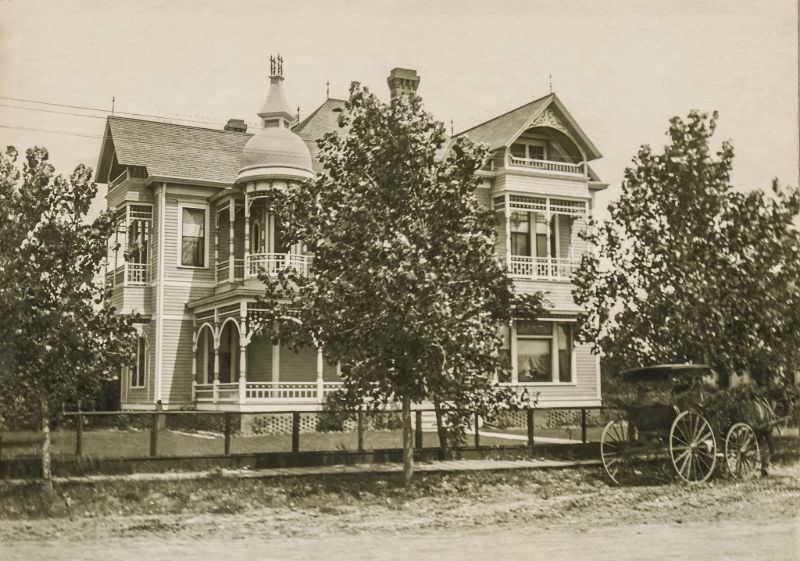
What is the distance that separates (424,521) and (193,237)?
12178mm

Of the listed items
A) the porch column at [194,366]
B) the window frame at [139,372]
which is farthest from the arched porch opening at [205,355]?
the window frame at [139,372]

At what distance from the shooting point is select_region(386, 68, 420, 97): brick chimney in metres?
11.3

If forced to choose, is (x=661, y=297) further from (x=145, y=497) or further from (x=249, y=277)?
(x=249, y=277)

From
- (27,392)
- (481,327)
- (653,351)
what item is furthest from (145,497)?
(653,351)

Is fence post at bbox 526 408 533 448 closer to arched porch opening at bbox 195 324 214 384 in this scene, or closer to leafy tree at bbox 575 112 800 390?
leafy tree at bbox 575 112 800 390

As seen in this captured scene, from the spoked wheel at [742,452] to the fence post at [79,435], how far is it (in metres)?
9.14

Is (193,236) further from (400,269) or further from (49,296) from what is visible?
(400,269)

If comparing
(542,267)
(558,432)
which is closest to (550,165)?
→ (542,267)

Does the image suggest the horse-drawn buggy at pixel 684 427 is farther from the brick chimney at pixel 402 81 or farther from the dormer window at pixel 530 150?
the dormer window at pixel 530 150

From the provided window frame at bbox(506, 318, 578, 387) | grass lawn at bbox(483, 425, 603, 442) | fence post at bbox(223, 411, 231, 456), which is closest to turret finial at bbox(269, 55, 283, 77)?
fence post at bbox(223, 411, 231, 456)

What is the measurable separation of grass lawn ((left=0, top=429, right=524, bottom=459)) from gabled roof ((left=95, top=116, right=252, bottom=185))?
7756 millimetres

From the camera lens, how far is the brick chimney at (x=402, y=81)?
444 inches

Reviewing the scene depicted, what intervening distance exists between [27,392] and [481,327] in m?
5.99

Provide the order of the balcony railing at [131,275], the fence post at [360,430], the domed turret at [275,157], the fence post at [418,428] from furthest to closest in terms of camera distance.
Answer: the domed turret at [275,157], the balcony railing at [131,275], the fence post at [418,428], the fence post at [360,430]
